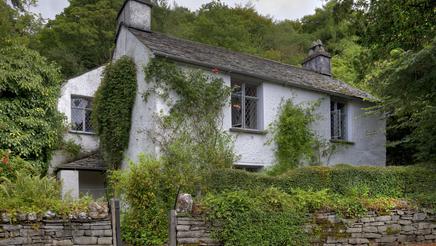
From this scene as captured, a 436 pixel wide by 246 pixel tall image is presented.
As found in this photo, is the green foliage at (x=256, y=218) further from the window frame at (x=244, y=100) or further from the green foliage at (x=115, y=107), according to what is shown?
the green foliage at (x=115, y=107)

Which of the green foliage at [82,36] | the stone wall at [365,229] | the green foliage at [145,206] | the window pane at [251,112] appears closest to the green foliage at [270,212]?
the stone wall at [365,229]

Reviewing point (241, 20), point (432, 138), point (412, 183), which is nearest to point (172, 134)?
point (412, 183)

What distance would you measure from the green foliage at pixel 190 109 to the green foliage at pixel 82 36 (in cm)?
1682

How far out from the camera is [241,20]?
37.6 meters

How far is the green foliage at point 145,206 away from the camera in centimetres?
934

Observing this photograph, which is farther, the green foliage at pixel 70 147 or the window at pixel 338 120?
the window at pixel 338 120

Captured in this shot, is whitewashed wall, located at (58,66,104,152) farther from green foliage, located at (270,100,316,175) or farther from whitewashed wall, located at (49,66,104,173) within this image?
green foliage, located at (270,100,316,175)

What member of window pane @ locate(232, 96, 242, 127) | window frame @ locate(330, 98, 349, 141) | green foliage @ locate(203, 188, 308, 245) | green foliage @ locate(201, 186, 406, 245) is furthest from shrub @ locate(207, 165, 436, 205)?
window frame @ locate(330, 98, 349, 141)

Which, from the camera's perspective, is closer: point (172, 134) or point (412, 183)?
point (412, 183)

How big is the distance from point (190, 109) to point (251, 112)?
304cm

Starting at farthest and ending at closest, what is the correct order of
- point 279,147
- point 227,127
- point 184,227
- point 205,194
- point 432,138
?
point 279,147 → point 227,127 → point 432,138 → point 205,194 → point 184,227

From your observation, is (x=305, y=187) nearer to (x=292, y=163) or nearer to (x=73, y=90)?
(x=292, y=163)

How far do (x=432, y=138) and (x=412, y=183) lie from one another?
2.23m

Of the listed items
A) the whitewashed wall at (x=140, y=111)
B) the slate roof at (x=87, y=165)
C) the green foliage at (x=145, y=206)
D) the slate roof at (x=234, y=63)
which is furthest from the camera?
the slate roof at (x=87, y=165)
